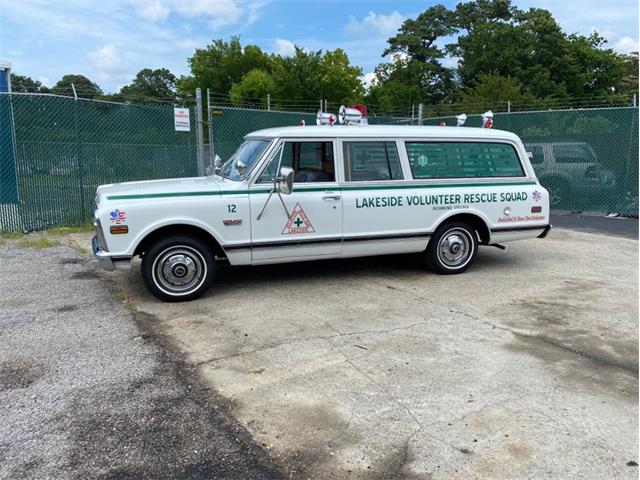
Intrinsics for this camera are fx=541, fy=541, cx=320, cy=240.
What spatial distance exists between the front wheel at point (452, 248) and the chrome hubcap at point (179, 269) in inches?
114

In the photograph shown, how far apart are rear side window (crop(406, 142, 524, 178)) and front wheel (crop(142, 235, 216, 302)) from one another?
8.94 ft

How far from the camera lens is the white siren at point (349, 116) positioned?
709 cm

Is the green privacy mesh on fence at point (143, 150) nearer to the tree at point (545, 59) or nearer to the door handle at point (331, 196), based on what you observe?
the door handle at point (331, 196)

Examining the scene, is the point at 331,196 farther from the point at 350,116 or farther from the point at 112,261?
the point at 112,261

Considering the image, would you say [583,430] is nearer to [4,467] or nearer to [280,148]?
[4,467]

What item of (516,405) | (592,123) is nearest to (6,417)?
(516,405)

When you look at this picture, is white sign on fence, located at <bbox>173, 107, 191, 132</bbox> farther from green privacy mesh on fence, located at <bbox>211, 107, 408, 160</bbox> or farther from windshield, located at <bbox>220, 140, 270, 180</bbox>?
windshield, located at <bbox>220, 140, 270, 180</bbox>

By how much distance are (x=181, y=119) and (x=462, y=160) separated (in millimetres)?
6108

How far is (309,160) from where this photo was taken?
245 inches

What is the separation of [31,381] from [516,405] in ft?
11.2

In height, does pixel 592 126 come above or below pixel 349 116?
above

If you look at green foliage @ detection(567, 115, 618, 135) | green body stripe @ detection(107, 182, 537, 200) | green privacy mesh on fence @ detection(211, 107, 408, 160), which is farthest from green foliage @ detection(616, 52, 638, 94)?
green body stripe @ detection(107, 182, 537, 200)

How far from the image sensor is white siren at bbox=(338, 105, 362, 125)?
23.3ft

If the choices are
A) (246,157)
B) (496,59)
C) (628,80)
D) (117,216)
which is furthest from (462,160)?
(628,80)
